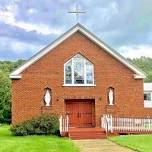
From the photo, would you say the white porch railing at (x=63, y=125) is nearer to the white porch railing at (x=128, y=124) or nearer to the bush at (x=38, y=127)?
the bush at (x=38, y=127)

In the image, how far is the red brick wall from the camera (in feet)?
109

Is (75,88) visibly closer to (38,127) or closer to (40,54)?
(40,54)

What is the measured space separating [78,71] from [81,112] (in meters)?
3.12

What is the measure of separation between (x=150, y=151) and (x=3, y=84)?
52523 mm

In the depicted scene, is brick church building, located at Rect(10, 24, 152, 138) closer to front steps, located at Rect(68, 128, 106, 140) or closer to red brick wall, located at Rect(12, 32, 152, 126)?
red brick wall, located at Rect(12, 32, 152, 126)

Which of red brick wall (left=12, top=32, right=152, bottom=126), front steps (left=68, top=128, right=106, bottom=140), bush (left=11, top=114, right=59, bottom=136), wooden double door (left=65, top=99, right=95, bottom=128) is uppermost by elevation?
red brick wall (left=12, top=32, right=152, bottom=126)

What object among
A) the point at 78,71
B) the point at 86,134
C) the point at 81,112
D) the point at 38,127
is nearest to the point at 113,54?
the point at 78,71

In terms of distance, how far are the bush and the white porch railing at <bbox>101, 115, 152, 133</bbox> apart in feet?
11.7

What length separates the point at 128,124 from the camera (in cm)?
3216

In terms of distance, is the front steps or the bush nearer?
the front steps

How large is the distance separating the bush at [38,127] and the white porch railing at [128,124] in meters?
3.56

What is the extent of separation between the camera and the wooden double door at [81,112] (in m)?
34.2

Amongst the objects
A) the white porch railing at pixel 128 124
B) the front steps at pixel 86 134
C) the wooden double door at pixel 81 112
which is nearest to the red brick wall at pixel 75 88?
the wooden double door at pixel 81 112

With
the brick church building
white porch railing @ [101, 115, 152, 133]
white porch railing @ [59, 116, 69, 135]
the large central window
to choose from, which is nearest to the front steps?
white porch railing @ [59, 116, 69, 135]
